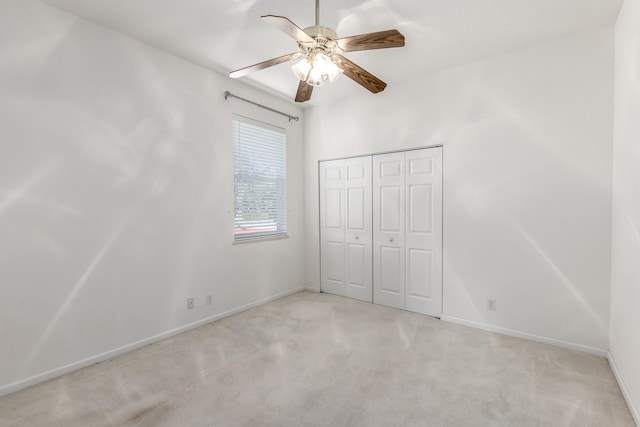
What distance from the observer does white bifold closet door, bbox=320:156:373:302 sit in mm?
4062

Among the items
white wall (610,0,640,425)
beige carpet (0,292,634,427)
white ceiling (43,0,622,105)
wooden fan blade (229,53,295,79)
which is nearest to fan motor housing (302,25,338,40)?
wooden fan blade (229,53,295,79)

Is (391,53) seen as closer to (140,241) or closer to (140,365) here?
(140,241)

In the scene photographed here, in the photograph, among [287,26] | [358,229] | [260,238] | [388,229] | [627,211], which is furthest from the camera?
[358,229]

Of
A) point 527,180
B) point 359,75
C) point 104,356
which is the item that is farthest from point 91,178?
point 527,180

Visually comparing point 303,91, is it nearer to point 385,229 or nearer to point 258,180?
point 258,180

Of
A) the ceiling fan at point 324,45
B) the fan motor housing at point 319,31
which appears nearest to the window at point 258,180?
the ceiling fan at point 324,45

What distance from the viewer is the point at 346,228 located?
4258mm

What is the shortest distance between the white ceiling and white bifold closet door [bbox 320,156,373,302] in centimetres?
148

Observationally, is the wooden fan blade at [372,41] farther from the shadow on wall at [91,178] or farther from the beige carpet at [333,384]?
the beige carpet at [333,384]

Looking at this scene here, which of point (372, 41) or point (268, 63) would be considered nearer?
point (372, 41)

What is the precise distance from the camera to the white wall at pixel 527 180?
8.57 feet

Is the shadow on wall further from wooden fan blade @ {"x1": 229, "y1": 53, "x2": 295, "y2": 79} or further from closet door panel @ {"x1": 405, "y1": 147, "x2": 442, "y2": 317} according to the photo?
closet door panel @ {"x1": 405, "y1": 147, "x2": 442, "y2": 317}

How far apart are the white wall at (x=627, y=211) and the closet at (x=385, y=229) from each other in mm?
1438

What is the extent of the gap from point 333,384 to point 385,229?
2.12m
